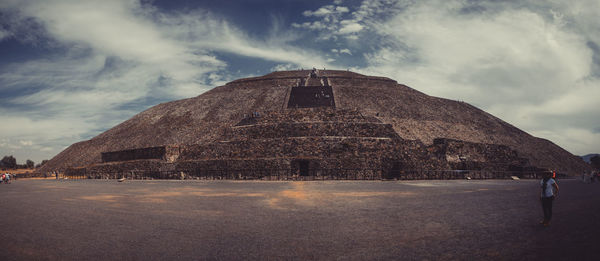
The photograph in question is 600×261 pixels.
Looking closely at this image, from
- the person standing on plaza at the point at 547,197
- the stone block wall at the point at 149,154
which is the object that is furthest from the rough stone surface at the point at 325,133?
the person standing on plaza at the point at 547,197

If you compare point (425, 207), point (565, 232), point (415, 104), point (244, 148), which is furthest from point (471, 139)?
point (565, 232)

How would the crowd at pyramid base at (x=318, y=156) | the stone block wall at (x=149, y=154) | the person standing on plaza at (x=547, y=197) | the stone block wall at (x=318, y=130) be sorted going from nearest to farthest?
the person standing on plaza at (x=547, y=197)
the crowd at pyramid base at (x=318, y=156)
the stone block wall at (x=318, y=130)
the stone block wall at (x=149, y=154)

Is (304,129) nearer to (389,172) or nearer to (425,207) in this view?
(389,172)

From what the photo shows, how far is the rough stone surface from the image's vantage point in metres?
24.0

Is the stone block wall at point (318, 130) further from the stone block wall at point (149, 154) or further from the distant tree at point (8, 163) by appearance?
the distant tree at point (8, 163)

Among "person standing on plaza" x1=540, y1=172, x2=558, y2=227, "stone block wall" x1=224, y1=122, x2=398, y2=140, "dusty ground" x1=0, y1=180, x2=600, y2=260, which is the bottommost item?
"dusty ground" x1=0, y1=180, x2=600, y2=260

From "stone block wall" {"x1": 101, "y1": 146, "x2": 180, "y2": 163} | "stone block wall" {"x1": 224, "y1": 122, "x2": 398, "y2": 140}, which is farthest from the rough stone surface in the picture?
"stone block wall" {"x1": 101, "y1": 146, "x2": 180, "y2": 163}

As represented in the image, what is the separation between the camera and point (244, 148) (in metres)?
25.4

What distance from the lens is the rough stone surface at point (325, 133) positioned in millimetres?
24000

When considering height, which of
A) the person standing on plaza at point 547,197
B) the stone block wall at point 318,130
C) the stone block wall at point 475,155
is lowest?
the person standing on plaza at point 547,197

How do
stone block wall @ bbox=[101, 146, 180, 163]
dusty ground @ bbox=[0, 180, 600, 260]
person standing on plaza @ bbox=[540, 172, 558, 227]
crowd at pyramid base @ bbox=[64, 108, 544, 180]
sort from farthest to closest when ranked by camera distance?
stone block wall @ bbox=[101, 146, 180, 163], crowd at pyramid base @ bbox=[64, 108, 544, 180], person standing on plaza @ bbox=[540, 172, 558, 227], dusty ground @ bbox=[0, 180, 600, 260]

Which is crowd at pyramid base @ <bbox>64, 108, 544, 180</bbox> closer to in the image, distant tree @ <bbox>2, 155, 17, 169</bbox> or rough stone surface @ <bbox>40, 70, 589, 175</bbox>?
rough stone surface @ <bbox>40, 70, 589, 175</bbox>

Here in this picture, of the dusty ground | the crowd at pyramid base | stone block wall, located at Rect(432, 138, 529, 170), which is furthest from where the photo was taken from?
stone block wall, located at Rect(432, 138, 529, 170)

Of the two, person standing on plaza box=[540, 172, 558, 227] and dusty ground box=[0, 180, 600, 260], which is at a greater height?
person standing on plaza box=[540, 172, 558, 227]
